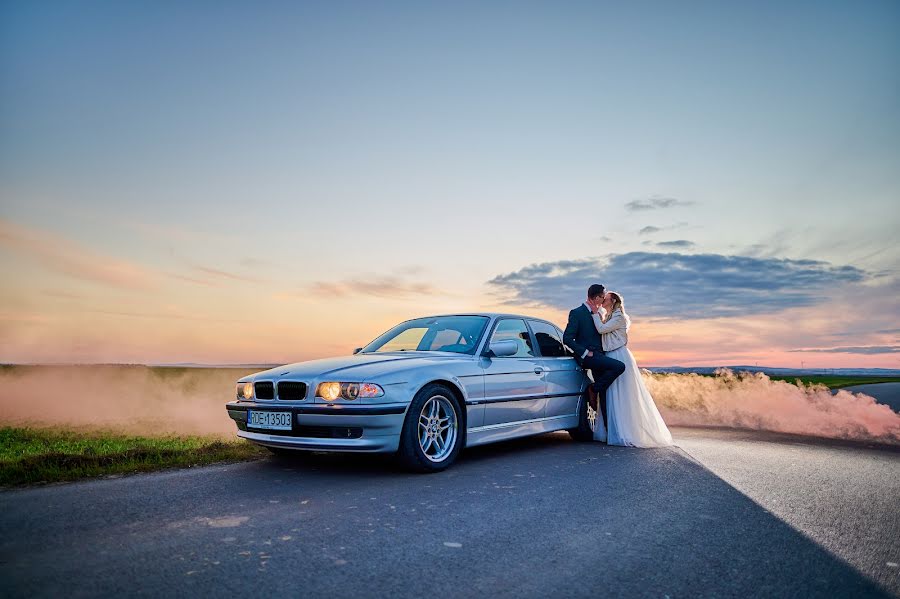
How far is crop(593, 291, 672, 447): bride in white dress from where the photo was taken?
8789 mm

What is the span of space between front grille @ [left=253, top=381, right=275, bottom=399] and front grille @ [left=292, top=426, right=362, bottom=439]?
573 millimetres

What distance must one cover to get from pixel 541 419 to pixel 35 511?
5.53 metres

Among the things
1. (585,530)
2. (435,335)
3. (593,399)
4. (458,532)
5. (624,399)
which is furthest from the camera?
(593,399)

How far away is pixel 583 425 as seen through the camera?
29.8 ft

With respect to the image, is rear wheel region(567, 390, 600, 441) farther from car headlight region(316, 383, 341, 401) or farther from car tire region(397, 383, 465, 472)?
car headlight region(316, 383, 341, 401)

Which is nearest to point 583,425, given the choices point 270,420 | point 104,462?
point 270,420

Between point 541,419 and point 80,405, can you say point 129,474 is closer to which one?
point 541,419

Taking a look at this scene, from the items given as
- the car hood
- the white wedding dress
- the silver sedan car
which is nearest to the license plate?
the silver sedan car

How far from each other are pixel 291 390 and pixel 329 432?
638 millimetres

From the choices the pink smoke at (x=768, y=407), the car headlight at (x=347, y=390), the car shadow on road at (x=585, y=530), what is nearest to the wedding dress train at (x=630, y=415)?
the car shadow on road at (x=585, y=530)

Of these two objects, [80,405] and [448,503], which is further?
[80,405]

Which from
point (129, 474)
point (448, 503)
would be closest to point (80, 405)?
point (129, 474)

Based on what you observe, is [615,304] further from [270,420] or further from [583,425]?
[270,420]

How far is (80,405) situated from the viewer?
32438 millimetres
